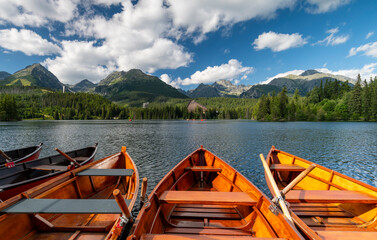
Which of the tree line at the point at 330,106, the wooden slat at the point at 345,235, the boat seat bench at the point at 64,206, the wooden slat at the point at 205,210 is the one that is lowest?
the wooden slat at the point at 205,210

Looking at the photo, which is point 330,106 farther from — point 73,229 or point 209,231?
point 73,229

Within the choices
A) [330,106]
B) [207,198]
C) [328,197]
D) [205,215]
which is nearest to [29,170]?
[205,215]

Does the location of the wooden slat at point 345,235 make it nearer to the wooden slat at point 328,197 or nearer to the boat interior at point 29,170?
the wooden slat at point 328,197

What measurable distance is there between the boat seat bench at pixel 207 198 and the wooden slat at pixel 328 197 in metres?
1.95

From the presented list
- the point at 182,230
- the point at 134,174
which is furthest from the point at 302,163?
the point at 134,174

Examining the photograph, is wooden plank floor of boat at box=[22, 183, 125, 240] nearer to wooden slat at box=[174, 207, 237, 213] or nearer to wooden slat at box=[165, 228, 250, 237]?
wooden slat at box=[165, 228, 250, 237]

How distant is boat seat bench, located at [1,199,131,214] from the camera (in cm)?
488

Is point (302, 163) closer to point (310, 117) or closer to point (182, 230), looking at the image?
point (182, 230)

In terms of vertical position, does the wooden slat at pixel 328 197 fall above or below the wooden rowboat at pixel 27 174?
above

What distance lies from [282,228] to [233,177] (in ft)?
14.2

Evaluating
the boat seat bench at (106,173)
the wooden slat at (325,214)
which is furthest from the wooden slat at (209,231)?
the boat seat bench at (106,173)

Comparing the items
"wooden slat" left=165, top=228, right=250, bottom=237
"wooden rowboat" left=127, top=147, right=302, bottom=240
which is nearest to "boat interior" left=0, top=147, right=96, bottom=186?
"wooden rowboat" left=127, top=147, right=302, bottom=240

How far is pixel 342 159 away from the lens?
24062mm

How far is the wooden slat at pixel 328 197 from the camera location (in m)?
6.53
